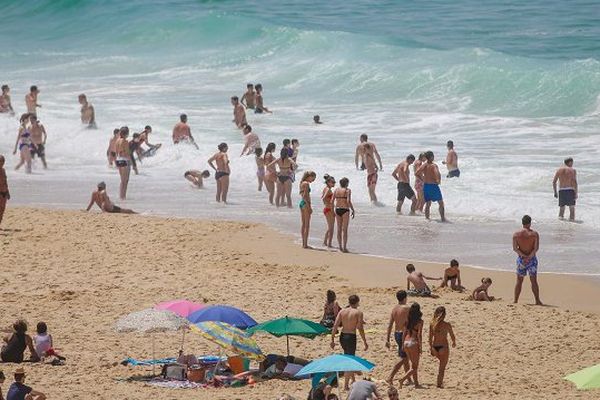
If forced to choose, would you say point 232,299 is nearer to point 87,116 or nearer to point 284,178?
point 284,178

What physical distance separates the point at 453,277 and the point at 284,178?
6.06m

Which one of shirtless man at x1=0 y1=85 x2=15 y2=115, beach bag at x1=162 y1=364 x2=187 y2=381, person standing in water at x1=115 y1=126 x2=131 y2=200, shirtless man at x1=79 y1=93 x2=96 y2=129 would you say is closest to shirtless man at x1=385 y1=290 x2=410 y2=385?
beach bag at x1=162 y1=364 x2=187 y2=381

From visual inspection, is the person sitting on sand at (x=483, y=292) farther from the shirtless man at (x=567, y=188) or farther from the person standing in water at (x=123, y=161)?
the person standing in water at (x=123, y=161)

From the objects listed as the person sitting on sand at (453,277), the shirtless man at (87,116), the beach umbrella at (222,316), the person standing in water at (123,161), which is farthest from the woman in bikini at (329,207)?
the shirtless man at (87,116)

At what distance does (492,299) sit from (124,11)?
39.0 m

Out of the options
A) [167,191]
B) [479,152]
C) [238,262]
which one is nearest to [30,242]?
[238,262]

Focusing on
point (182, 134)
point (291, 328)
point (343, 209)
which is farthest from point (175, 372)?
point (182, 134)

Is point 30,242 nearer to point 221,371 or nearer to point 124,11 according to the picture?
point 221,371

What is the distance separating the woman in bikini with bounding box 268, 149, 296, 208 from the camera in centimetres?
2220

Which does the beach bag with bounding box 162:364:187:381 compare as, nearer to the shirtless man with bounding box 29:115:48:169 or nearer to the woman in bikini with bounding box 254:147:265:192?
the woman in bikini with bounding box 254:147:265:192

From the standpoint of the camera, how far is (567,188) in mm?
20797

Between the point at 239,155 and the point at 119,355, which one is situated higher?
the point at 239,155

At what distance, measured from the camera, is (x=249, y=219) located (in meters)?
21.5

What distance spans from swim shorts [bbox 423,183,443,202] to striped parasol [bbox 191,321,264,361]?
8.49m
